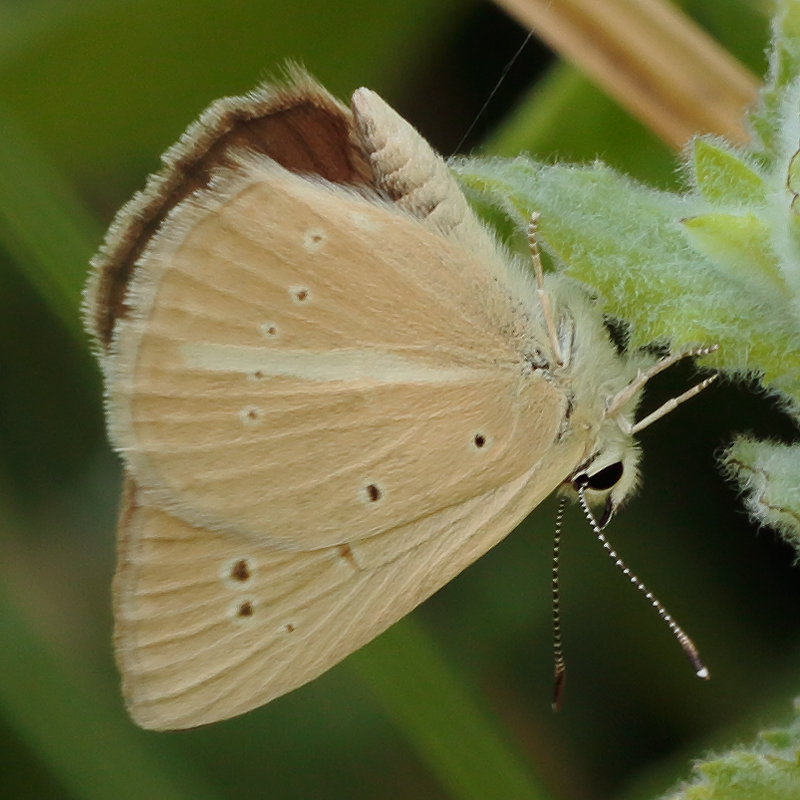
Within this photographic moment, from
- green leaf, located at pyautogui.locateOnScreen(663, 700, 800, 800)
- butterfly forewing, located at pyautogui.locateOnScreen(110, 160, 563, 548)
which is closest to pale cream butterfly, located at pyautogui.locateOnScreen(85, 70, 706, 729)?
butterfly forewing, located at pyautogui.locateOnScreen(110, 160, 563, 548)

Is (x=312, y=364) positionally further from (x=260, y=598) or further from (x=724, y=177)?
(x=724, y=177)

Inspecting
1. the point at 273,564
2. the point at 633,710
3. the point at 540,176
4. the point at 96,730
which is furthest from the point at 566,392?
the point at 96,730

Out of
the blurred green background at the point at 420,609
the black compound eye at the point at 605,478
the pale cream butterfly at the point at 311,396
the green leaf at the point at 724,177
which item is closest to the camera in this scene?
the green leaf at the point at 724,177

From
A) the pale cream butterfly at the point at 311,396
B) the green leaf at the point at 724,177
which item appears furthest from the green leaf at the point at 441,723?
the green leaf at the point at 724,177

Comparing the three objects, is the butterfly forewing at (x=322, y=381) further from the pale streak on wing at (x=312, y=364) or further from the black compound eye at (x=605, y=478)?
the black compound eye at (x=605, y=478)

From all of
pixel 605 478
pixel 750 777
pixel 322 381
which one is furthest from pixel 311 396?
pixel 750 777
